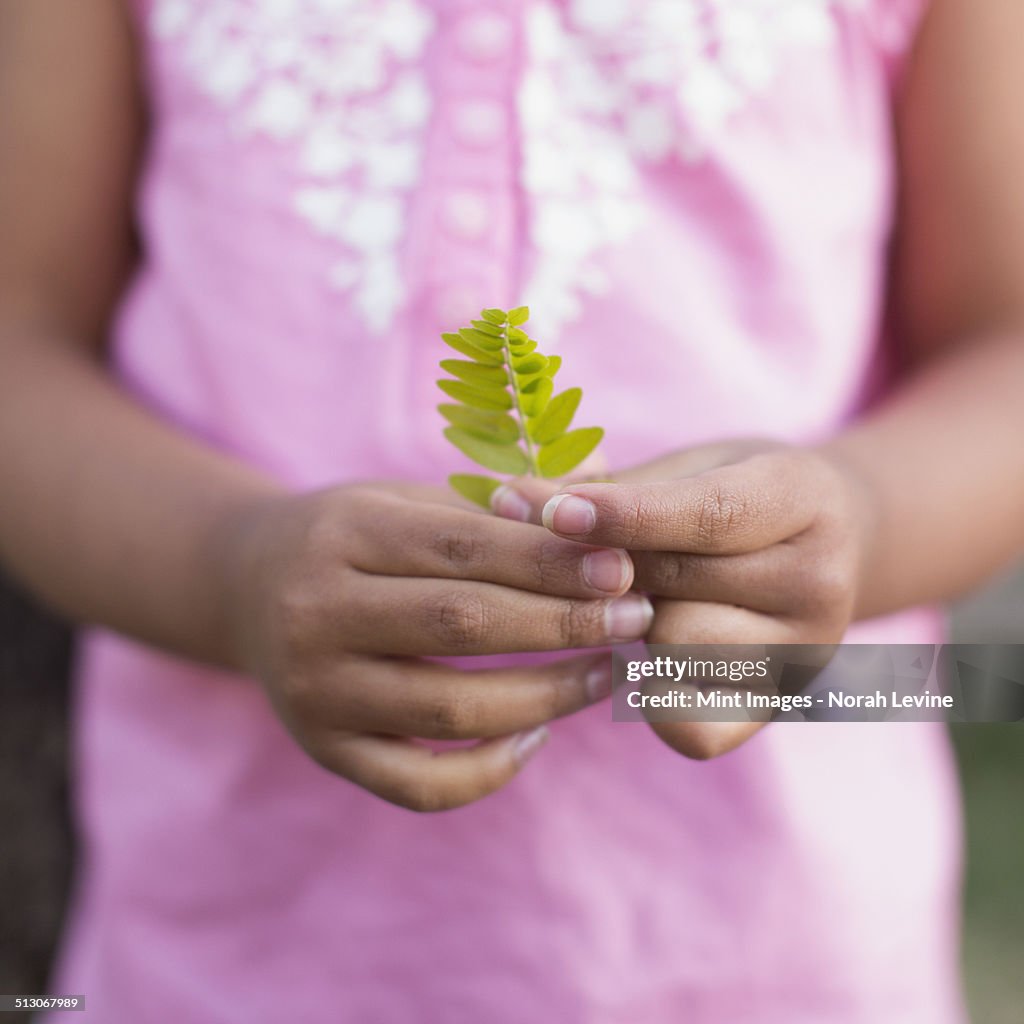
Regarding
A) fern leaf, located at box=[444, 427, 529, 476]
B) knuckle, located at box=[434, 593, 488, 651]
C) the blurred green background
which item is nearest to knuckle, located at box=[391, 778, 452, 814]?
knuckle, located at box=[434, 593, 488, 651]

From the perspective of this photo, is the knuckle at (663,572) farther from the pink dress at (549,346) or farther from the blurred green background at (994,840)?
the blurred green background at (994,840)

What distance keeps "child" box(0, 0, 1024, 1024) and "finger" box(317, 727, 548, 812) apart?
121mm

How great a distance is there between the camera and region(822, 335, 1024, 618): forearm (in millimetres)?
766

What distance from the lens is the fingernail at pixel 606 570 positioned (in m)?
0.58

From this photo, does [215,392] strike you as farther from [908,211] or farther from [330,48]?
[908,211]

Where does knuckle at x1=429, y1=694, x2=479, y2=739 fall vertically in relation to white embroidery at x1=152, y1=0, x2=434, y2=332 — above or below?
below

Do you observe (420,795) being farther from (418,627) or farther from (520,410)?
(520,410)

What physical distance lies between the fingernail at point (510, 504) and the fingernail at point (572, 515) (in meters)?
0.07

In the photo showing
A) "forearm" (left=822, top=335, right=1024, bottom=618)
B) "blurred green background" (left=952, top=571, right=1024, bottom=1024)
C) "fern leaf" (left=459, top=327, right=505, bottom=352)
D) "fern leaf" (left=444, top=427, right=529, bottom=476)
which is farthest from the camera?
"blurred green background" (left=952, top=571, right=1024, bottom=1024)

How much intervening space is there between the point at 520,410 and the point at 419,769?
0.25 metres

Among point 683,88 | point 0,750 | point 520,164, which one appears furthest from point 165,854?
point 683,88

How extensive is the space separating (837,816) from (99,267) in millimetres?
857

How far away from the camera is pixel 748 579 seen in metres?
0.63

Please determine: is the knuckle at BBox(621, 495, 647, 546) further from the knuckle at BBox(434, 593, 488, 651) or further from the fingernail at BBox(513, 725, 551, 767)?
the fingernail at BBox(513, 725, 551, 767)
